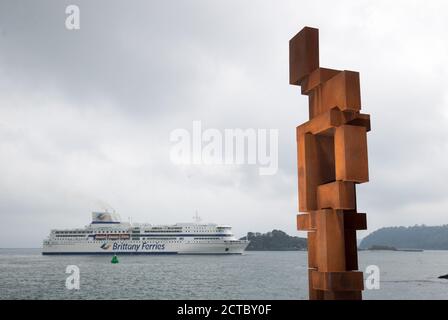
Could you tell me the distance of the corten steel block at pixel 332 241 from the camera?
5.99 meters

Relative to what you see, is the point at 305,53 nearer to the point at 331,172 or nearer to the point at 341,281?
the point at 331,172

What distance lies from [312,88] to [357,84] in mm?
860

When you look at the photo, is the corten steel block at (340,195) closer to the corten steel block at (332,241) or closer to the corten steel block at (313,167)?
the corten steel block at (332,241)

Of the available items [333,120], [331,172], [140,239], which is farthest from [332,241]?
[140,239]

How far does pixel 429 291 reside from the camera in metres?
38.7

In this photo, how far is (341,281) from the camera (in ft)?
19.5

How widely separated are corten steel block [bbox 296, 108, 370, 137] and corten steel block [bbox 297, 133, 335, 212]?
16 cm

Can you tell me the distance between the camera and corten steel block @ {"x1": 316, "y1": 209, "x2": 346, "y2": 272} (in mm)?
5988

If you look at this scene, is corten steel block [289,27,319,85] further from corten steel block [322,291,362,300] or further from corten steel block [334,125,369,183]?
corten steel block [322,291,362,300]

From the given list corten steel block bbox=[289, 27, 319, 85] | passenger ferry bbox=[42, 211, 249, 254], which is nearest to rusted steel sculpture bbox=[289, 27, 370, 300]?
corten steel block bbox=[289, 27, 319, 85]

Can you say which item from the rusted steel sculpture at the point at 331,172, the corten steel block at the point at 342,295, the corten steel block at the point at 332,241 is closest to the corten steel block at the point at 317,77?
the rusted steel sculpture at the point at 331,172

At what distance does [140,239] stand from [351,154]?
8469 centimetres

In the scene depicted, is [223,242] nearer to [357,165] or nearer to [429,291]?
[429,291]
